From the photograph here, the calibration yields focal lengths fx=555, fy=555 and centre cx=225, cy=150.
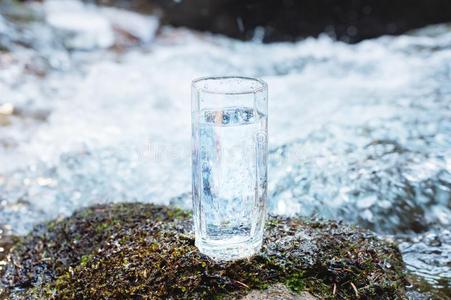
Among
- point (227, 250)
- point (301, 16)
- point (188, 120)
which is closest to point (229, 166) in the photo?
point (227, 250)

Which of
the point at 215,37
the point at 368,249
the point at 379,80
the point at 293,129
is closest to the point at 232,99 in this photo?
the point at 368,249

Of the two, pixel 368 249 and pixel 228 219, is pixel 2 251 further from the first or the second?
pixel 368 249

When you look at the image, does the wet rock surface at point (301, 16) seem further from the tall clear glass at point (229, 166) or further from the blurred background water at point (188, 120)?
the tall clear glass at point (229, 166)

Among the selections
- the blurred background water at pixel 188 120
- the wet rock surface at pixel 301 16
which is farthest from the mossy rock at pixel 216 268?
the wet rock surface at pixel 301 16

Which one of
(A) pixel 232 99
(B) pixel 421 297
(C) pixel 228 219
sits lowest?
(B) pixel 421 297

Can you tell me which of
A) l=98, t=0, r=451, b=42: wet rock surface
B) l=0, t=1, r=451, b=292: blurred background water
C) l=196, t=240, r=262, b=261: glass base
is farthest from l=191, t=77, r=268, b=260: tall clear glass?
l=98, t=0, r=451, b=42: wet rock surface

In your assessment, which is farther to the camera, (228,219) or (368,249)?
(368,249)

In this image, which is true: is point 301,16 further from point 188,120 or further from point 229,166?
point 229,166
